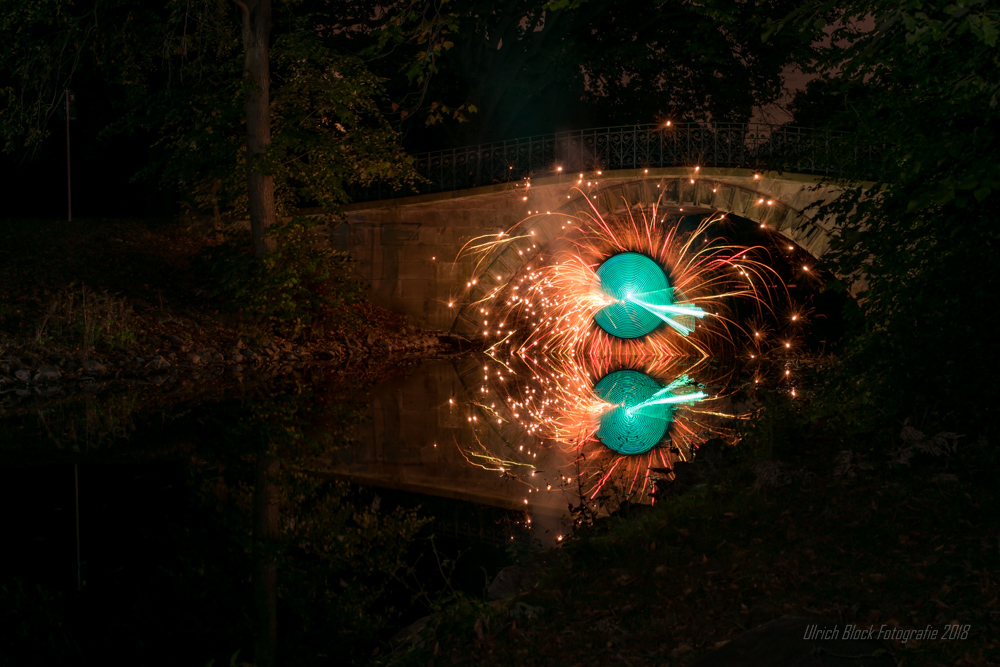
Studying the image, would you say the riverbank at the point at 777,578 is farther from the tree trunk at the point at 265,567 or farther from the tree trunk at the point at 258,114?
the tree trunk at the point at 258,114

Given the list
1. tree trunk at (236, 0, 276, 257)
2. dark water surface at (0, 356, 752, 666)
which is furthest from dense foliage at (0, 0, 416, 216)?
dark water surface at (0, 356, 752, 666)

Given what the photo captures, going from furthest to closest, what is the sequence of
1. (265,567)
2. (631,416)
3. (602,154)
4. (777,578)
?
(602,154), (631,416), (265,567), (777,578)

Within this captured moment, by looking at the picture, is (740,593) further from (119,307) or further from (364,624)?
(119,307)

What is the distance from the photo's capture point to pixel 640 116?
25.7m

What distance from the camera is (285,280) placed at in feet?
49.9

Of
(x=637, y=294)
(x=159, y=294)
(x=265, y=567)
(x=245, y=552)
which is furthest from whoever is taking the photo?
(x=637, y=294)

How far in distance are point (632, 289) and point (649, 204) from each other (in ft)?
7.39

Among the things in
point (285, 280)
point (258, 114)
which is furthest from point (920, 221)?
point (258, 114)

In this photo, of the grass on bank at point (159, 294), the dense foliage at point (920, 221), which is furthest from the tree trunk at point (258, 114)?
the dense foliage at point (920, 221)

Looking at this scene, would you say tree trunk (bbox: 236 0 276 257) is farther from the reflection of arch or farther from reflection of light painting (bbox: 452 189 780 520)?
the reflection of arch

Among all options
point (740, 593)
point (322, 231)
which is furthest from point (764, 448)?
point (322, 231)

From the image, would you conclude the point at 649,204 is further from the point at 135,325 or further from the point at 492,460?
the point at 492,460

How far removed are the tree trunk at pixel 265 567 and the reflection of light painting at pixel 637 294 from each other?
12.7 m

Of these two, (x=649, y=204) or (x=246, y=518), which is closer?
(x=246, y=518)
